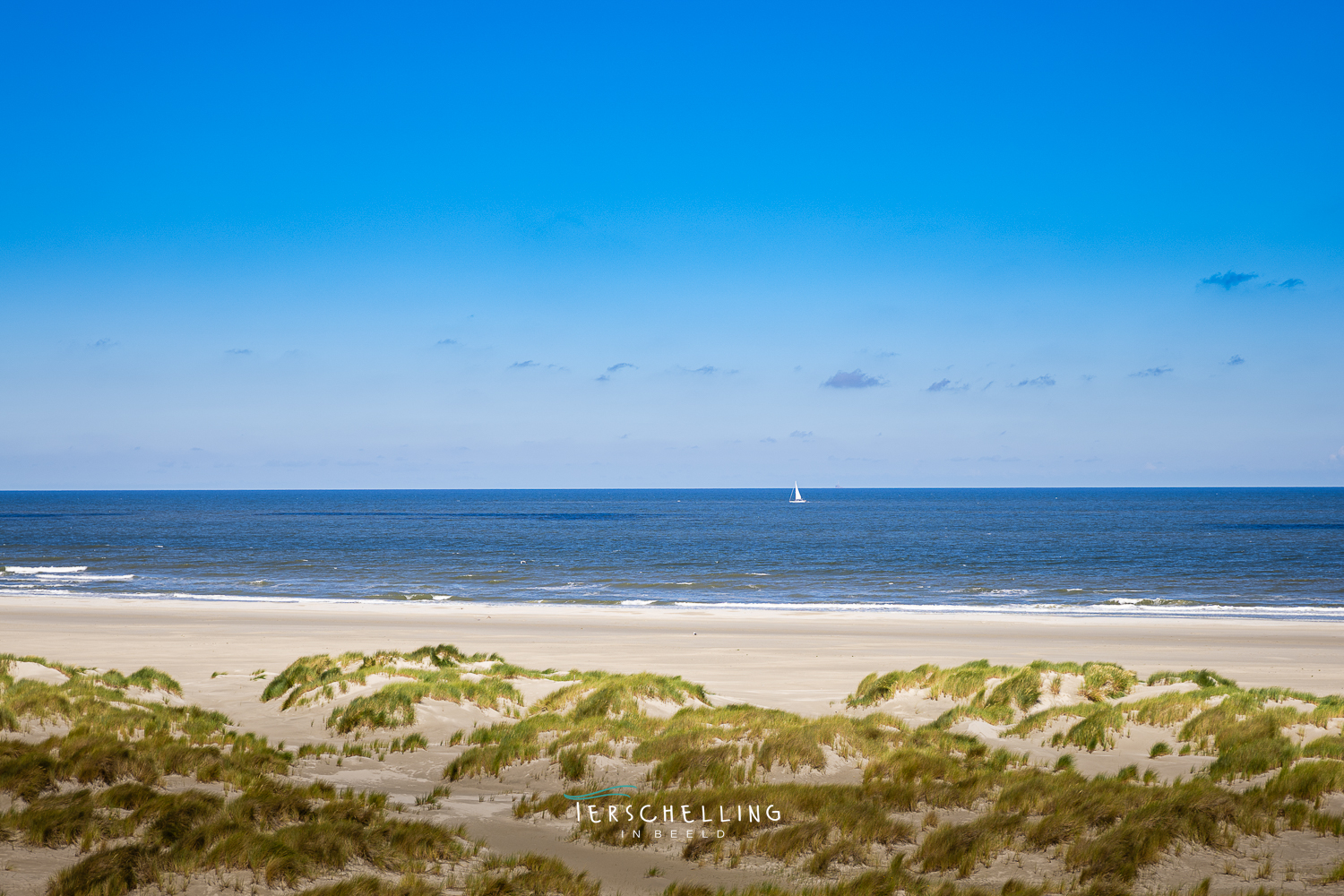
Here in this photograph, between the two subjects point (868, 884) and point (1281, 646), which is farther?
Answer: point (1281, 646)

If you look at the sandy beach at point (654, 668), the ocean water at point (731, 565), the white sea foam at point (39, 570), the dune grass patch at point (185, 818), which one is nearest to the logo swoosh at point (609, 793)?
the sandy beach at point (654, 668)

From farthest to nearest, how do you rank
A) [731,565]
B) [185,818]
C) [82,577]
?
[731,565], [82,577], [185,818]

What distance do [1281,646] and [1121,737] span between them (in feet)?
70.7

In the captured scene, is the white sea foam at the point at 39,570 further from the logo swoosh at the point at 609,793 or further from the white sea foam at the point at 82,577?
the logo swoosh at the point at 609,793

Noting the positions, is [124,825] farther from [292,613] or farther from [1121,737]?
[292,613]

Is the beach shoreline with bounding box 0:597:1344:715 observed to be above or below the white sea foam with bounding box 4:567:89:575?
above

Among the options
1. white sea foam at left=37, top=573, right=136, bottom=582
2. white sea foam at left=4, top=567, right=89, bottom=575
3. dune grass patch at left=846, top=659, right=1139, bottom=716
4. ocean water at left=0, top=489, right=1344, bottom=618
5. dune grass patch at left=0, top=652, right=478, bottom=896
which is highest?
dune grass patch at left=0, top=652, right=478, bottom=896

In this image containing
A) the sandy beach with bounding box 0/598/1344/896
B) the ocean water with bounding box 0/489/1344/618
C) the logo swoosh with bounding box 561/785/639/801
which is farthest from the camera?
the ocean water with bounding box 0/489/1344/618

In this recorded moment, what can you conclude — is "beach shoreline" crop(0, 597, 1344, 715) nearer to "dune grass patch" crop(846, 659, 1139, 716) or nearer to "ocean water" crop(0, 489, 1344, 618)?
"dune grass patch" crop(846, 659, 1139, 716)

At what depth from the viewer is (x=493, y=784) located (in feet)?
31.5

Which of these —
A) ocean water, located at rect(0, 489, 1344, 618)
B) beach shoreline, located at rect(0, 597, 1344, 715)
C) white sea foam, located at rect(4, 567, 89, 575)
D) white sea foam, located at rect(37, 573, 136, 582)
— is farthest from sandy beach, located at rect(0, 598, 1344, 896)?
white sea foam, located at rect(4, 567, 89, 575)

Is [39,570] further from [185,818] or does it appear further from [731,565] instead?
[185,818]

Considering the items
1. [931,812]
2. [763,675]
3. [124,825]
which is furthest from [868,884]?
[763,675]

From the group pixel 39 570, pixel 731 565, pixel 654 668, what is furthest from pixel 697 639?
pixel 39 570
